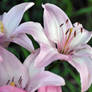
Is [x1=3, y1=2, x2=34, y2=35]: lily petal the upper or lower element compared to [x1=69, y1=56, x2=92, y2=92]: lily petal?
upper

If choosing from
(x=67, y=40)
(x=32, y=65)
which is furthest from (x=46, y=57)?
(x=67, y=40)

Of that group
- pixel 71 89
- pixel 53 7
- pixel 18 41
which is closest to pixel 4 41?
pixel 18 41

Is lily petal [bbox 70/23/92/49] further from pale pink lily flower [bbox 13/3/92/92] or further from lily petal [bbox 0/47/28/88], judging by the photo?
lily petal [bbox 0/47/28/88]

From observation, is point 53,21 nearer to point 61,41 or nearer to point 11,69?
point 61,41

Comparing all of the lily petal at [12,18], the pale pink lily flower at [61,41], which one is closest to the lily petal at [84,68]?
the pale pink lily flower at [61,41]

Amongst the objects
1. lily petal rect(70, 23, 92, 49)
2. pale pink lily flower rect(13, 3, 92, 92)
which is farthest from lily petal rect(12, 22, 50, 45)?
lily petal rect(70, 23, 92, 49)

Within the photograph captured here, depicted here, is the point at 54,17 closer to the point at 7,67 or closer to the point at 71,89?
the point at 7,67

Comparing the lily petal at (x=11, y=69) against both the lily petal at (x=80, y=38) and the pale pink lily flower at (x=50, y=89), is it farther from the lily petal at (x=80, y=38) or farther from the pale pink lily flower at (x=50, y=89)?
the lily petal at (x=80, y=38)
